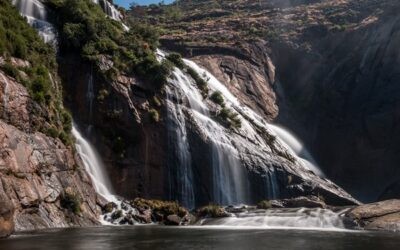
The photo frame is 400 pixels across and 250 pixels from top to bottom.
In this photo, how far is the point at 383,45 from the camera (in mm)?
76062

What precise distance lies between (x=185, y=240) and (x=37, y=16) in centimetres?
3196

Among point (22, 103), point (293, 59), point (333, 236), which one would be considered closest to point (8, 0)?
point (22, 103)

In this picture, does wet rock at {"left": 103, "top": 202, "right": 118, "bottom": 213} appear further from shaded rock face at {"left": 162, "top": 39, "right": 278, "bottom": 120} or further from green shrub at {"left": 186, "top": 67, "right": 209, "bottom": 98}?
shaded rock face at {"left": 162, "top": 39, "right": 278, "bottom": 120}

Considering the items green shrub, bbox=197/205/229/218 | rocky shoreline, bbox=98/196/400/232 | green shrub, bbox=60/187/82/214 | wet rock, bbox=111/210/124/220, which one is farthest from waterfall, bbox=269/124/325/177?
green shrub, bbox=60/187/82/214

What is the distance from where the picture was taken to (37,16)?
160ft

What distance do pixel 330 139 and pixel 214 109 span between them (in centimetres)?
2216

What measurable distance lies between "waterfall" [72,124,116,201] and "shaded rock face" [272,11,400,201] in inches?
1364

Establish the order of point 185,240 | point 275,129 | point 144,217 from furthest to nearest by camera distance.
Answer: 1. point 275,129
2. point 144,217
3. point 185,240

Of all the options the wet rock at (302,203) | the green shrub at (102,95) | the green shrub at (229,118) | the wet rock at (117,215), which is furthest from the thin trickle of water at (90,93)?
the wet rock at (302,203)

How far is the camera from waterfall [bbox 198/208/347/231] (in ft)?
117

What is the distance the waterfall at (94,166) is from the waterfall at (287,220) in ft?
28.2

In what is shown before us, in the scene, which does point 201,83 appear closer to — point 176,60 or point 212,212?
point 176,60

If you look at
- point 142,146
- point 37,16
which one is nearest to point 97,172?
point 142,146

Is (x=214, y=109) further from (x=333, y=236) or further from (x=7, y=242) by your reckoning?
(x=7, y=242)
